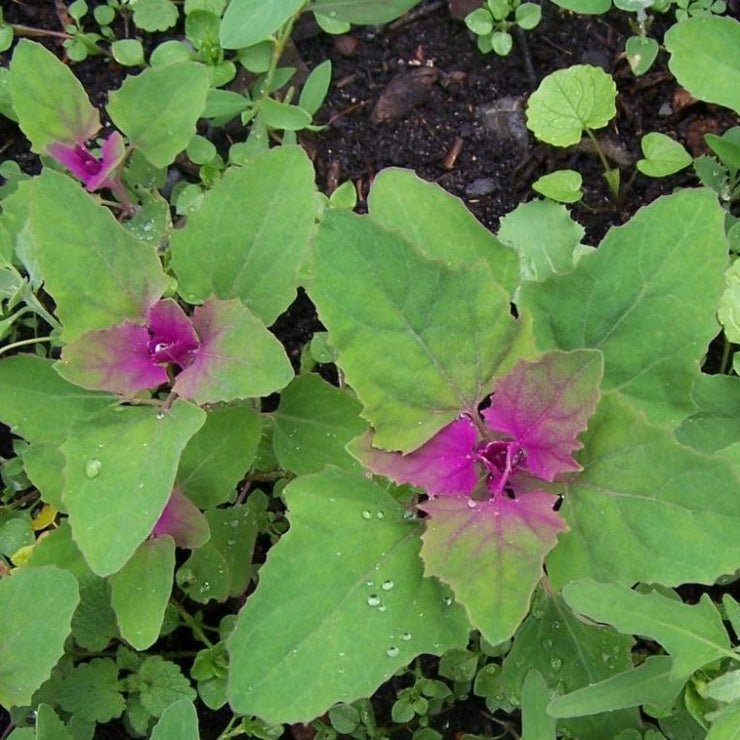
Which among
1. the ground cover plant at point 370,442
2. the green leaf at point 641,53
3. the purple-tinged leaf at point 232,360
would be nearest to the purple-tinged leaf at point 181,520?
the ground cover plant at point 370,442

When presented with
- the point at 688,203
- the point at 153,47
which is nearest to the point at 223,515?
the point at 688,203

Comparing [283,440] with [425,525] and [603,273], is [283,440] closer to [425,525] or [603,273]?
[425,525]

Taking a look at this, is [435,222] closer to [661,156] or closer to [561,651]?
[561,651]

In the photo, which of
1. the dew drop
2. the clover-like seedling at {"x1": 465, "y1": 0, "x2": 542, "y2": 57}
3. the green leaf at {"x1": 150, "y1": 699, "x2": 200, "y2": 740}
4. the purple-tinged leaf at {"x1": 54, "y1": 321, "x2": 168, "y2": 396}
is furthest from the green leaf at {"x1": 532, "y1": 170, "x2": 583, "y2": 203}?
the green leaf at {"x1": 150, "y1": 699, "x2": 200, "y2": 740}

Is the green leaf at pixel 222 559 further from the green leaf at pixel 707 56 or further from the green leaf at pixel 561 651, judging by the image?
the green leaf at pixel 707 56

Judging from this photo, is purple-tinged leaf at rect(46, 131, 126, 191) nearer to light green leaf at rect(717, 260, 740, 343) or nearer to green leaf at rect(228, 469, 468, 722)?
green leaf at rect(228, 469, 468, 722)
